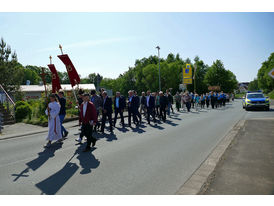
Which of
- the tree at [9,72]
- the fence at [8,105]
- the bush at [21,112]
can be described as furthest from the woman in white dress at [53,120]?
the tree at [9,72]

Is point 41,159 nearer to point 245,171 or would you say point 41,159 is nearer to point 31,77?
point 245,171

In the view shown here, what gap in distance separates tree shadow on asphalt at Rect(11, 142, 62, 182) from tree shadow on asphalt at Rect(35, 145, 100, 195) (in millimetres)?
680

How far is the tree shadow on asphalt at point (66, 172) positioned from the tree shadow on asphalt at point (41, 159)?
0.68m

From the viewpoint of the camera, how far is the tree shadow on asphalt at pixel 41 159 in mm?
4868

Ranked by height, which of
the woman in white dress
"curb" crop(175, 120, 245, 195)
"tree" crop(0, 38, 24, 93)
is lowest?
"curb" crop(175, 120, 245, 195)

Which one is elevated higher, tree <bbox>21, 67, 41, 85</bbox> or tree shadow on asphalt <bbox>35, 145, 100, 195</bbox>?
tree <bbox>21, 67, 41, 85</bbox>

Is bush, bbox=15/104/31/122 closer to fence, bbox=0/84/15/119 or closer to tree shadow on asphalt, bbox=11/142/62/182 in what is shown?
fence, bbox=0/84/15/119

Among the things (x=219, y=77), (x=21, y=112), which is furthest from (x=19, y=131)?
(x=219, y=77)

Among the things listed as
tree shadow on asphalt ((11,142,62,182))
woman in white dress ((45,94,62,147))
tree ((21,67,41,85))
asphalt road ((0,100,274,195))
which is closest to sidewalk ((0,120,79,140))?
asphalt road ((0,100,274,195))

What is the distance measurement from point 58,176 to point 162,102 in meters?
9.22

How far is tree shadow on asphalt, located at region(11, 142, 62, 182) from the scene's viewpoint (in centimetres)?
487

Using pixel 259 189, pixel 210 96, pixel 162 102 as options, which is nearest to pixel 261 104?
pixel 210 96

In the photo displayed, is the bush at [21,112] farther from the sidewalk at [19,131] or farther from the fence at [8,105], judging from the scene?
the sidewalk at [19,131]

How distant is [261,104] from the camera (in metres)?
17.9
